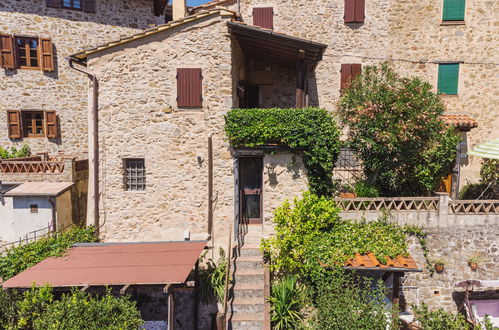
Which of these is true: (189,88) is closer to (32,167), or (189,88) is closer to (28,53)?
(32,167)

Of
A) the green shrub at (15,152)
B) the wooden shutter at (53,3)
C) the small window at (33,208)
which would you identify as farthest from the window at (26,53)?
the small window at (33,208)

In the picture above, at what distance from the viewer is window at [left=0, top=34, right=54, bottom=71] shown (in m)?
14.8

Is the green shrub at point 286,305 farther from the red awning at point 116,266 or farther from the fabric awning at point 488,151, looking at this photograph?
the fabric awning at point 488,151

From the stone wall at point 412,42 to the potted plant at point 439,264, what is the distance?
6534 mm

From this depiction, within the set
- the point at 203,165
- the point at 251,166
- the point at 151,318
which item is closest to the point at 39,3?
the point at 203,165

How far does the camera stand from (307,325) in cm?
969

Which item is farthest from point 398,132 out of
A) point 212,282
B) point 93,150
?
point 93,150

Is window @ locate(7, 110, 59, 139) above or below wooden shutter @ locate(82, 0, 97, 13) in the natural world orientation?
below

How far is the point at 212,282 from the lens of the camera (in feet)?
34.0

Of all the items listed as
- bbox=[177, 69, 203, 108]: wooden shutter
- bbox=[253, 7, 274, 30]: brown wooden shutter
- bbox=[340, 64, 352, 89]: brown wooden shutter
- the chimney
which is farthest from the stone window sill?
bbox=[177, 69, 203, 108]: wooden shutter

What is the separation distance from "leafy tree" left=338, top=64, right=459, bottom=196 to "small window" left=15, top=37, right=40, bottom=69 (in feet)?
48.5

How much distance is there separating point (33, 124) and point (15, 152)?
Result: 1668 millimetres

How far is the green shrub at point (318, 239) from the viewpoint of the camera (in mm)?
9664

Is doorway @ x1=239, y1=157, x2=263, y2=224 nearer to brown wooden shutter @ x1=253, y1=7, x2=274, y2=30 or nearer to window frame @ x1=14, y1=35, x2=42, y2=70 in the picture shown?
brown wooden shutter @ x1=253, y1=7, x2=274, y2=30
